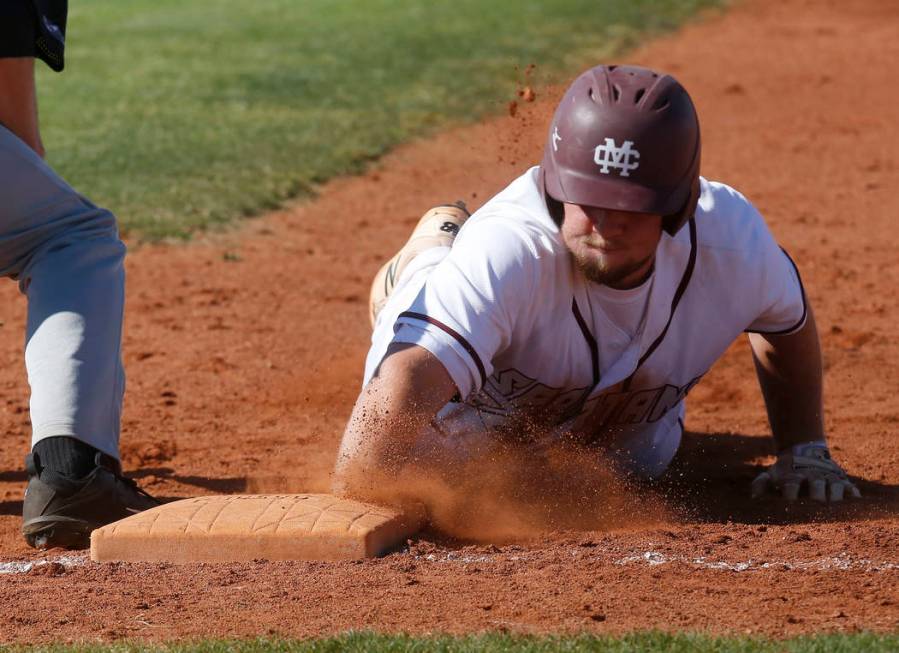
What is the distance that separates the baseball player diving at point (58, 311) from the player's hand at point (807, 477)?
6.61 ft

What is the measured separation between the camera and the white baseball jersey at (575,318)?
3.91 metres

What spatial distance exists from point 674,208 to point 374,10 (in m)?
16.5

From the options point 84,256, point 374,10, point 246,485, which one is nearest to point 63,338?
point 84,256

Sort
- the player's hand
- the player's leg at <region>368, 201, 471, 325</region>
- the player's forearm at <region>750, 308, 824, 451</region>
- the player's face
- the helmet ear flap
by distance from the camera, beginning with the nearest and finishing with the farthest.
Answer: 1. the player's face
2. the helmet ear flap
3. the player's hand
4. the player's forearm at <region>750, 308, 824, 451</region>
5. the player's leg at <region>368, 201, 471, 325</region>

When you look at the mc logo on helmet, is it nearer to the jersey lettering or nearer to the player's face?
the player's face

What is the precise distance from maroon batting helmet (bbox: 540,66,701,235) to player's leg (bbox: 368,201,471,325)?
0.94 m

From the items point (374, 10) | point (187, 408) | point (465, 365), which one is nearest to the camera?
point (465, 365)

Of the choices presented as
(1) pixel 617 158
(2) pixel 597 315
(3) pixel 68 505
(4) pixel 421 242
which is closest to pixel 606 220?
(1) pixel 617 158

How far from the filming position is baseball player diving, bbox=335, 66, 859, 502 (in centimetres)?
390

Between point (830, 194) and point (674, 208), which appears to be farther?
point (830, 194)

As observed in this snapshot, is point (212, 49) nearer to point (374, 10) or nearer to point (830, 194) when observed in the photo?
point (374, 10)

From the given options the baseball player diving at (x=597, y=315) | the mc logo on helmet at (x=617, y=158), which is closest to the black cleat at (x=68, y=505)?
the baseball player diving at (x=597, y=315)

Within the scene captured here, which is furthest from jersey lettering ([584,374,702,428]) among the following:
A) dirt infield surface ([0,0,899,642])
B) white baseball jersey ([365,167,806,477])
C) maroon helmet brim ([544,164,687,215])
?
maroon helmet brim ([544,164,687,215])

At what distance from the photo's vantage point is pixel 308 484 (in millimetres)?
4938
